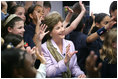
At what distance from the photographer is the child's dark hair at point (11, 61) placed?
3.97 ft

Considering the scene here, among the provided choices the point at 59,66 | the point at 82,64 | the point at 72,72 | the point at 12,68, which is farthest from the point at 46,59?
the point at 12,68

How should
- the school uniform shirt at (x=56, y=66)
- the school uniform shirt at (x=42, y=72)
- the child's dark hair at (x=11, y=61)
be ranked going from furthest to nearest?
the school uniform shirt at (x=56, y=66)
the school uniform shirt at (x=42, y=72)
the child's dark hair at (x=11, y=61)

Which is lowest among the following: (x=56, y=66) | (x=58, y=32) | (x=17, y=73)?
(x=56, y=66)

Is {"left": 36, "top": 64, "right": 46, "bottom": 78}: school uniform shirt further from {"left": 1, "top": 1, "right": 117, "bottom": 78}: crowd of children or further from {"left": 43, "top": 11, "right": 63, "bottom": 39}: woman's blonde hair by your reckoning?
{"left": 43, "top": 11, "right": 63, "bottom": 39}: woman's blonde hair

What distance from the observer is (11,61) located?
3.97 ft

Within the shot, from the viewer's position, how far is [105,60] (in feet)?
5.31

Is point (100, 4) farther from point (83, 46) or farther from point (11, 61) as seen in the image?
point (11, 61)

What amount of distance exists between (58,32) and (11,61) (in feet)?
2.26

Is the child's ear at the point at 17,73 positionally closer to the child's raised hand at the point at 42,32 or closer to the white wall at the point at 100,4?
the child's raised hand at the point at 42,32

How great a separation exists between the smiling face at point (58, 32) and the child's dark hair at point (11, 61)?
2.00 ft

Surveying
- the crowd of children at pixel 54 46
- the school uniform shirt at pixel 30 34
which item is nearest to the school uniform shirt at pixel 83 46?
the crowd of children at pixel 54 46

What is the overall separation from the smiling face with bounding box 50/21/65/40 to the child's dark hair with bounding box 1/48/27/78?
0.61m

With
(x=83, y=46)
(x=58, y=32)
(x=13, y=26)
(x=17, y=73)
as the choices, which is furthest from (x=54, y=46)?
(x=17, y=73)

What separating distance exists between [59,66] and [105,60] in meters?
0.35
